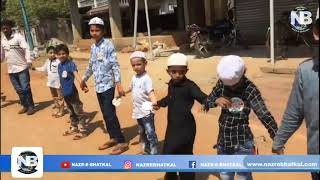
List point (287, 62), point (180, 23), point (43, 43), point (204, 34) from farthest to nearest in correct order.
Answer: point (180, 23)
point (204, 34)
point (43, 43)
point (287, 62)

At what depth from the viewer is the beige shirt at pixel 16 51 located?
7734mm

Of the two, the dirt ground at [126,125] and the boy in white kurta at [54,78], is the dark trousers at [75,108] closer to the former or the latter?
the dirt ground at [126,125]

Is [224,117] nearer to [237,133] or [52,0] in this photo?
[237,133]

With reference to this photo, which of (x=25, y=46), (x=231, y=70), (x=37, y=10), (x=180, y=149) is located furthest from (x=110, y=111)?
(x=37, y=10)

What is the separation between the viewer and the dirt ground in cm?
504

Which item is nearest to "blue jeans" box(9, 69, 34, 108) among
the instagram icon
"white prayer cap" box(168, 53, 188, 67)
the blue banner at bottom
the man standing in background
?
the man standing in background

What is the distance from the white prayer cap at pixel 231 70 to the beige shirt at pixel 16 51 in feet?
17.0

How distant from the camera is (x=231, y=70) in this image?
3.27m

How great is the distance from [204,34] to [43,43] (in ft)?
15.9

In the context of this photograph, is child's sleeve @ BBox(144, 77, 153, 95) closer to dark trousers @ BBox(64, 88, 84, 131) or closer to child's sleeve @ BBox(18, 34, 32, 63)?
dark trousers @ BBox(64, 88, 84, 131)

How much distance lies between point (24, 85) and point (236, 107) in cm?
539

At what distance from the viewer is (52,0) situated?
9.13 m

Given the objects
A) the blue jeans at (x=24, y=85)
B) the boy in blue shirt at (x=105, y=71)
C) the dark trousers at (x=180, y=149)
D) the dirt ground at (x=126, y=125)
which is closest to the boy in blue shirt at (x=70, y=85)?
the dirt ground at (x=126, y=125)

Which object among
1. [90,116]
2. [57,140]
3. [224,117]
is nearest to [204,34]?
[90,116]
